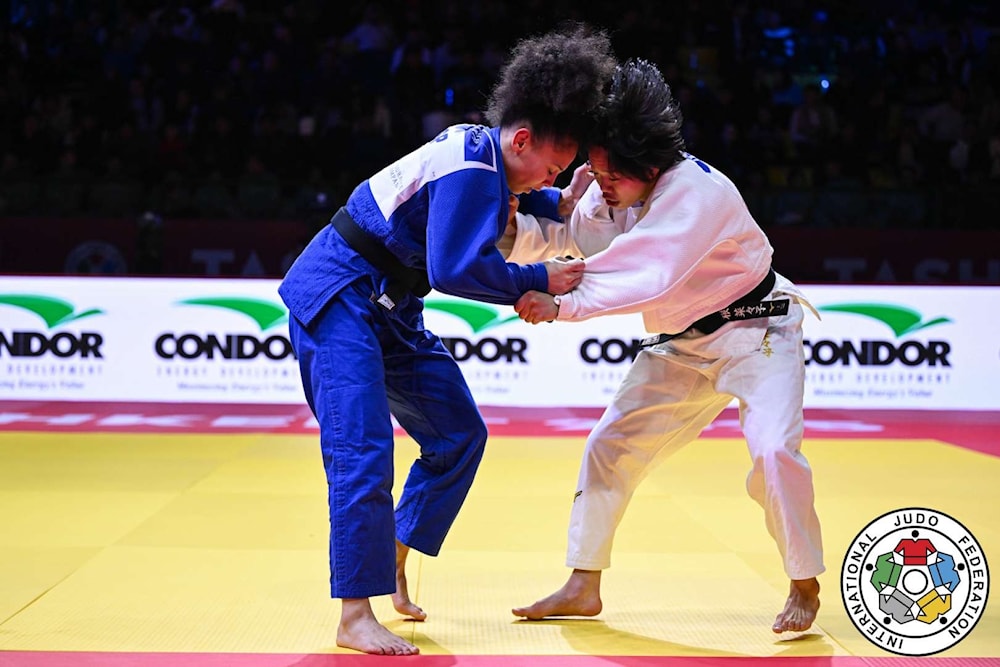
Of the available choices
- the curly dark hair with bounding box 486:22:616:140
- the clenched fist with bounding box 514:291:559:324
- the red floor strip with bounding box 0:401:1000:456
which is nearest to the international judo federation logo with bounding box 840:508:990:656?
the clenched fist with bounding box 514:291:559:324

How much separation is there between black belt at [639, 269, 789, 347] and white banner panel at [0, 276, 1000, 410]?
469 cm

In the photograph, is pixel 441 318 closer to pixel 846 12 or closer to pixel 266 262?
pixel 266 262

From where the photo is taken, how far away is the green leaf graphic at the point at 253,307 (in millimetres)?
7895

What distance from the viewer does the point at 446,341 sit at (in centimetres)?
789

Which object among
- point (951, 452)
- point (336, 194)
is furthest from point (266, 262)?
point (951, 452)

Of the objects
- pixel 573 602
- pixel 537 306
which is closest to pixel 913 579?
pixel 573 602

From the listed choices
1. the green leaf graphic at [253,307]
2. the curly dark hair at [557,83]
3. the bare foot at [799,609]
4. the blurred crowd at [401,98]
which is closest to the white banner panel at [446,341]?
the green leaf graphic at [253,307]

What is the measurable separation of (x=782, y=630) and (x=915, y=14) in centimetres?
1234

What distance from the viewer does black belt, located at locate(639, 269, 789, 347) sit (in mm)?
3121

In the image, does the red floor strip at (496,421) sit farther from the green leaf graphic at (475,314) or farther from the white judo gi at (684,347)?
the white judo gi at (684,347)

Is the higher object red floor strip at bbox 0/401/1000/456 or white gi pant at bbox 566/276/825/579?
white gi pant at bbox 566/276/825/579

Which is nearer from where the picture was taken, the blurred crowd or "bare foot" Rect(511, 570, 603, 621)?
"bare foot" Rect(511, 570, 603, 621)

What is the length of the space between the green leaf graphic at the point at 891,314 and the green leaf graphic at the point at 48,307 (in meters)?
5.53

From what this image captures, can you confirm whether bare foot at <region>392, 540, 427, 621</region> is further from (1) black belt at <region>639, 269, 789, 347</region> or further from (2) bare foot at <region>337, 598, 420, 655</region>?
(1) black belt at <region>639, 269, 789, 347</region>
